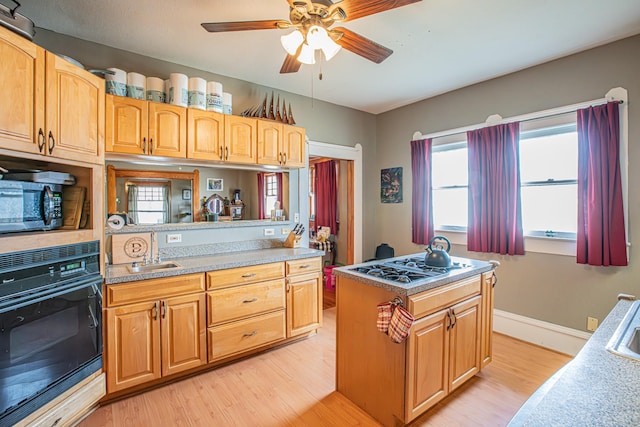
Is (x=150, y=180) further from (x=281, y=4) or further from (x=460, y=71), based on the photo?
(x=460, y=71)

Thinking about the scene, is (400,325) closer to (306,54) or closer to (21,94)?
(306,54)

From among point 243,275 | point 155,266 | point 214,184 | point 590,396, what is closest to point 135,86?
point 214,184

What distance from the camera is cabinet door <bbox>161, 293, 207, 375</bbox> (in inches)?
87.7

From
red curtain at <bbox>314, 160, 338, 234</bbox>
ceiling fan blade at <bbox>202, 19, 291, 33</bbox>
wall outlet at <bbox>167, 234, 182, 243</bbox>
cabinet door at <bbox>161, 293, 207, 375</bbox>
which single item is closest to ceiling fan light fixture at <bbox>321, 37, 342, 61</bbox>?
ceiling fan blade at <bbox>202, 19, 291, 33</bbox>

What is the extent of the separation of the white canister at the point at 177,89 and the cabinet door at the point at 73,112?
2.01 ft

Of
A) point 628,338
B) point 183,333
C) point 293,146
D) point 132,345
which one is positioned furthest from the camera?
point 293,146

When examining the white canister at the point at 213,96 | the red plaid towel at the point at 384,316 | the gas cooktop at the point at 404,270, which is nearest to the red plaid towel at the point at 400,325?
the red plaid towel at the point at 384,316

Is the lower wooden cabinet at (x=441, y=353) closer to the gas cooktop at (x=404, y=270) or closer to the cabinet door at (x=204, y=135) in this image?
the gas cooktop at (x=404, y=270)

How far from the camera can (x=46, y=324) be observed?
1.67 m

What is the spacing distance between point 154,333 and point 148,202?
1185 millimetres

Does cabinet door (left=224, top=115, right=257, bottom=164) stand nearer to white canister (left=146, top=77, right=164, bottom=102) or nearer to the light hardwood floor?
white canister (left=146, top=77, right=164, bottom=102)

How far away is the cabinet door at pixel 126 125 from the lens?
229cm

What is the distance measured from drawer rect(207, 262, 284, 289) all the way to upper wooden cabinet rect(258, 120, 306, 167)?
1.07 metres

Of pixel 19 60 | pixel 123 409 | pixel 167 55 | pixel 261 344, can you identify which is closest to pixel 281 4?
pixel 167 55
